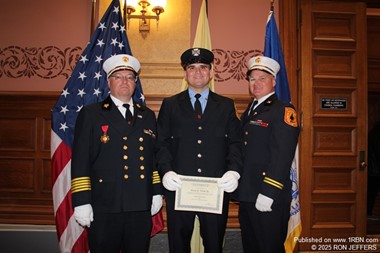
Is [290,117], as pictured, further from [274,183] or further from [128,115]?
[128,115]

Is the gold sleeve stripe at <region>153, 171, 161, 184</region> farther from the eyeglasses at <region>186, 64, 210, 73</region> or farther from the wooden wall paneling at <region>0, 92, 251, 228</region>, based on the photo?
the wooden wall paneling at <region>0, 92, 251, 228</region>

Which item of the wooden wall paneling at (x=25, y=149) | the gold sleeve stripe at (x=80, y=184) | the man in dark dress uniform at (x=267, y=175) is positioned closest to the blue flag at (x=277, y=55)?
the man in dark dress uniform at (x=267, y=175)

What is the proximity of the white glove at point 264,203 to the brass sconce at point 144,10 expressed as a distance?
93.3 inches

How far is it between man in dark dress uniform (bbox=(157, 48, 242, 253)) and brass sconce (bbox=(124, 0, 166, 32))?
56.9 inches

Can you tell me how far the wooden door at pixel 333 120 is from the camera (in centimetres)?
340

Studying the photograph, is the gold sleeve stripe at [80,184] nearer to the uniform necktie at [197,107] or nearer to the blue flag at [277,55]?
the uniform necktie at [197,107]

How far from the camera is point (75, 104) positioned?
2699 mm

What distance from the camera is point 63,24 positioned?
3.54 m

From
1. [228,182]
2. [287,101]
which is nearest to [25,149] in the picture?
[228,182]

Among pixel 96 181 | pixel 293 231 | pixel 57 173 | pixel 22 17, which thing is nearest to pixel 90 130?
pixel 96 181

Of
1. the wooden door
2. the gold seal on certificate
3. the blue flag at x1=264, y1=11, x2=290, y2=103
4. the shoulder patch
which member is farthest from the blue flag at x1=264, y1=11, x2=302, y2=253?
the gold seal on certificate

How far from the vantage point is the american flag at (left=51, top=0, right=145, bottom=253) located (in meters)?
2.57

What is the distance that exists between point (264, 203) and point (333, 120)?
1913mm

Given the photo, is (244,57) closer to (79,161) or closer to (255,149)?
(255,149)
